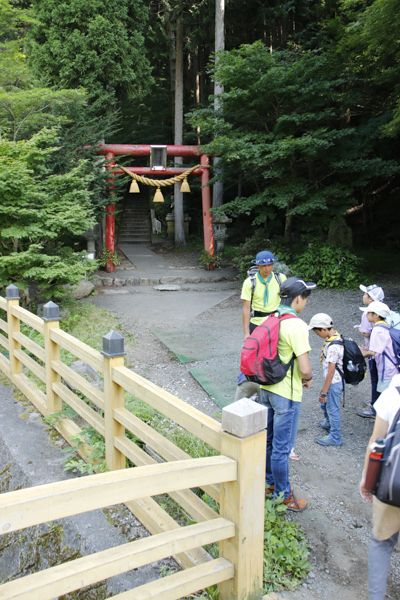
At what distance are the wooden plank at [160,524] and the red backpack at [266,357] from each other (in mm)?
966

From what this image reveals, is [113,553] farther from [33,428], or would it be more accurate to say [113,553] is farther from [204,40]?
[204,40]

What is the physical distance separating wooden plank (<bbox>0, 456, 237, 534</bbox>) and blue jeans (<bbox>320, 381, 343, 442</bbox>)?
85.7 inches

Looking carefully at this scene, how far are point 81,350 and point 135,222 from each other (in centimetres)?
1877

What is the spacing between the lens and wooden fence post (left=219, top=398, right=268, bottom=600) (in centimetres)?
175

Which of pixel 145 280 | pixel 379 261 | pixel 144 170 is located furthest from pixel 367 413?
pixel 144 170

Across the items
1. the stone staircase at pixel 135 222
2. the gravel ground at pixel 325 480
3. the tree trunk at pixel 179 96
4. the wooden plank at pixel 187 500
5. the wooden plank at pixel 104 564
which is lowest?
the gravel ground at pixel 325 480

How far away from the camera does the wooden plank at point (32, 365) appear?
3.78 meters

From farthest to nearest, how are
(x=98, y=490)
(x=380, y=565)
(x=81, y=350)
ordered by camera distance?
(x=81, y=350)
(x=380, y=565)
(x=98, y=490)

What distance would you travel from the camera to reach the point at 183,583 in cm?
164

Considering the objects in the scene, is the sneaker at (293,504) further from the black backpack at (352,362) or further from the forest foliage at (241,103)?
the forest foliage at (241,103)

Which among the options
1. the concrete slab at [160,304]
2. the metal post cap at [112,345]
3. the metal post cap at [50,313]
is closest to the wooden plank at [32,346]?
the metal post cap at [50,313]

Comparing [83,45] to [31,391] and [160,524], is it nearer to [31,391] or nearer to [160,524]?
[31,391]

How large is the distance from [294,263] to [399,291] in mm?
2667

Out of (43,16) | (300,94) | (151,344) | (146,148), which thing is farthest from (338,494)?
(43,16)
